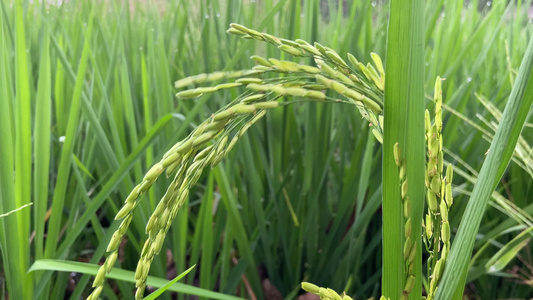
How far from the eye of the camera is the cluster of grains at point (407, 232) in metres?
0.33

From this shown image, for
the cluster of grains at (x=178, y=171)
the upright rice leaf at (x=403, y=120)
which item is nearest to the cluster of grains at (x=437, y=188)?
the upright rice leaf at (x=403, y=120)

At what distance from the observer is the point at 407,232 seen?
1.11ft

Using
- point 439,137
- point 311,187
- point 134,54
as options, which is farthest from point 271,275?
point 134,54

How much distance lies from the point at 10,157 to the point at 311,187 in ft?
1.38

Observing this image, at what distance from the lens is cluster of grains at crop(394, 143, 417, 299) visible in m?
0.33

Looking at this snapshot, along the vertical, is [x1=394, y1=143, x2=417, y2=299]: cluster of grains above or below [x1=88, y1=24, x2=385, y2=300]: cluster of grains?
below

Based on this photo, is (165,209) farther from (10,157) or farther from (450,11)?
(450,11)

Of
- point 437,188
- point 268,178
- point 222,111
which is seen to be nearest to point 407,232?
point 437,188

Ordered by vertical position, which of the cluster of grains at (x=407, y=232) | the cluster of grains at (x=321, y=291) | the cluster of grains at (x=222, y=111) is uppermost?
the cluster of grains at (x=222, y=111)

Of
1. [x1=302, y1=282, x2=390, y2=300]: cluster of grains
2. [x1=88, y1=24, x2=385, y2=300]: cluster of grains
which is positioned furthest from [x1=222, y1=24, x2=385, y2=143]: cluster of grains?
[x1=302, y1=282, x2=390, y2=300]: cluster of grains

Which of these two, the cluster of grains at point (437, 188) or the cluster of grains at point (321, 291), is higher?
the cluster of grains at point (437, 188)

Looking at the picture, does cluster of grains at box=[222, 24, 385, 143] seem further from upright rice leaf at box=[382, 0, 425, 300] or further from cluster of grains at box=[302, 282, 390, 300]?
cluster of grains at box=[302, 282, 390, 300]

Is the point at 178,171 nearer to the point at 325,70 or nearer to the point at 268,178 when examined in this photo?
the point at 325,70

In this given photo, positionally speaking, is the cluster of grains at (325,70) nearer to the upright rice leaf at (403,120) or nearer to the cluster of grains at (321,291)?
the upright rice leaf at (403,120)
